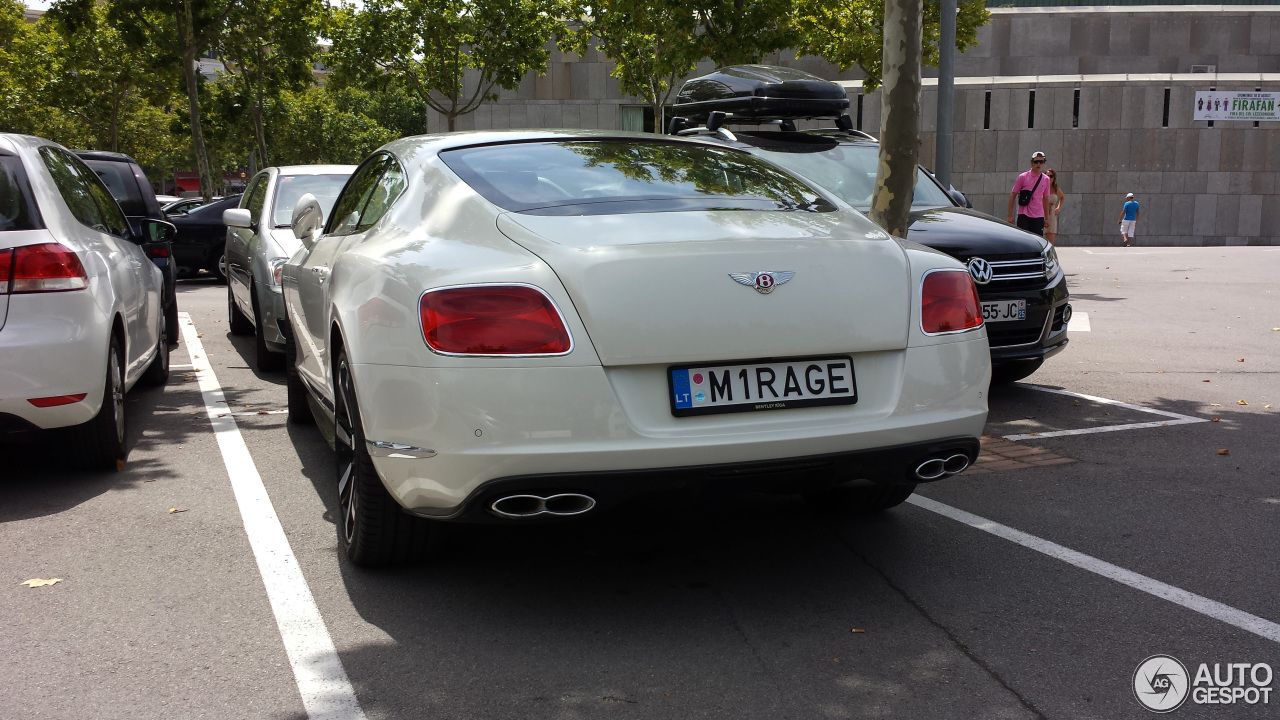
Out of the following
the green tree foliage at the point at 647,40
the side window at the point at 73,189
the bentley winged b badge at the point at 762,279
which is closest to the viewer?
the bentley winged b badge at the point at 762,279

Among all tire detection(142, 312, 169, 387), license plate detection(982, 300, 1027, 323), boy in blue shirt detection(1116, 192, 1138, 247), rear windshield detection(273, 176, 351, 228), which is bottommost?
boy in blue shirt detection(1116, 192, 1138, 247)

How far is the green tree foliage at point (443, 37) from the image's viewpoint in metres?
30.8

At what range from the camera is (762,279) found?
3357 mm

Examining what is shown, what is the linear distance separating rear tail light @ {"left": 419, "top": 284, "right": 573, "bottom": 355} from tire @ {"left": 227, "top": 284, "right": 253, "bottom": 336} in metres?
8.09

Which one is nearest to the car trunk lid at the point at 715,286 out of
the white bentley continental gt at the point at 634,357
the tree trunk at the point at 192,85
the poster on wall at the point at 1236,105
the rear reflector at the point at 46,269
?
the white bentley continental gt at the point at 634,357

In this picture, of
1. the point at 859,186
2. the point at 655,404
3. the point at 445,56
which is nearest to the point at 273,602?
the point at 655,404

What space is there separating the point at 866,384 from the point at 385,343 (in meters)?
1.44

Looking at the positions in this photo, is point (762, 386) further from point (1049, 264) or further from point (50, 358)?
point (1049, 264)

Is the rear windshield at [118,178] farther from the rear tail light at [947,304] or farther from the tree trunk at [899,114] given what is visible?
the rear tail light at [947,304]

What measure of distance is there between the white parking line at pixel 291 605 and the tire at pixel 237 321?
4.75 m

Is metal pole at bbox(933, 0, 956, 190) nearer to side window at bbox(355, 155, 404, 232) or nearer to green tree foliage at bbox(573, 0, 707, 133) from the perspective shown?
green tree foliage at bbox(573, 0, 707, 133)

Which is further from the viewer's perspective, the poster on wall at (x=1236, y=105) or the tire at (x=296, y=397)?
the poster on wall at (x=1236, y=105)

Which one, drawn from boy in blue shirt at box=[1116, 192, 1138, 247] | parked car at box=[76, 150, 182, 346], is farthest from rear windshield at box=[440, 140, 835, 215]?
boy in blue shirt at box=[1116, 192, 1138, 247]

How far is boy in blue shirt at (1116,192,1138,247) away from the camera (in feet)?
94.3
